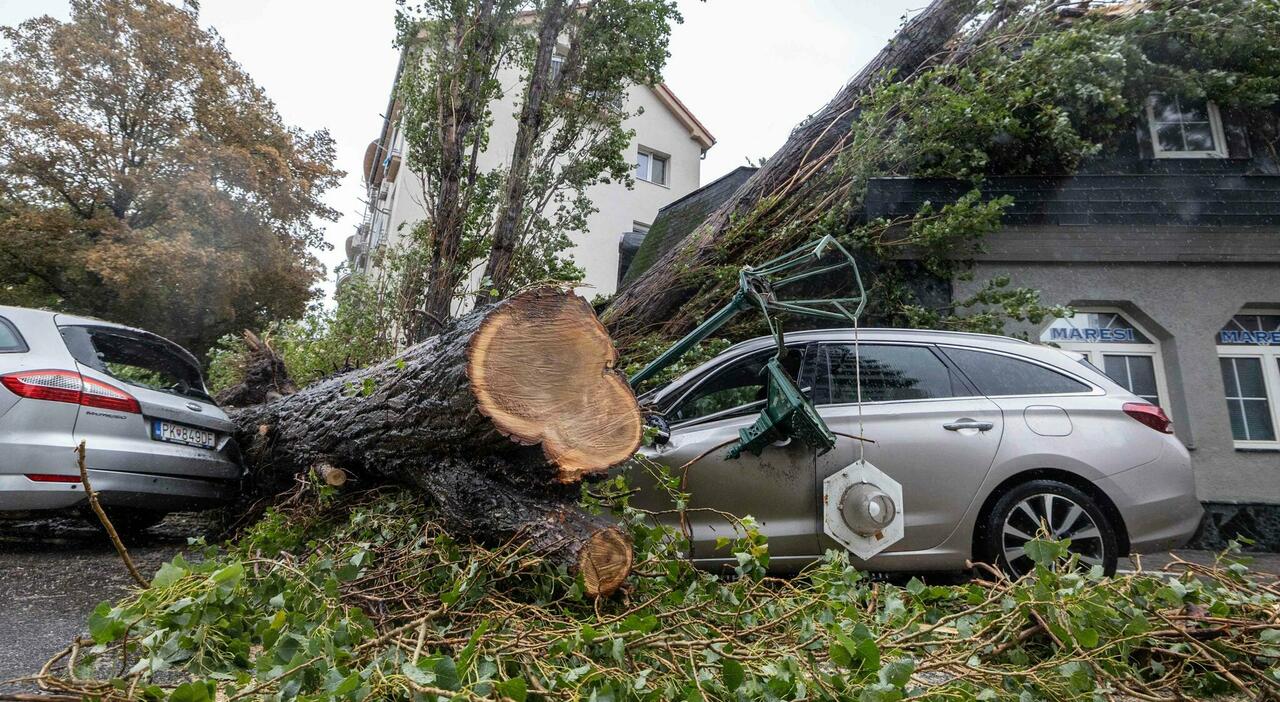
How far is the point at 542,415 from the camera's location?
2.55 metres

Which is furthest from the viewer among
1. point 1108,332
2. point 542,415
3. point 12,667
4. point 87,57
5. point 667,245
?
point 87,57

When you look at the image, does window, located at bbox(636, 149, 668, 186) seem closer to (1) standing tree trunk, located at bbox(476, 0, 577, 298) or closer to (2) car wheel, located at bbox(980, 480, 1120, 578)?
(1) standing tree trunk, located at bbox(476, 0, 577, 298)

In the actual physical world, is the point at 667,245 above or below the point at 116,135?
below

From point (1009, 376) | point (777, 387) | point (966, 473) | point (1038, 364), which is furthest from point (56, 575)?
point (1038, 364)

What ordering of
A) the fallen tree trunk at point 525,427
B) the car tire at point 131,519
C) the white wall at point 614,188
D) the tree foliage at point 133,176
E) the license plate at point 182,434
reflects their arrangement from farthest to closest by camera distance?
the white wall at point 614,188 < the tree foliage at point 133,176 < the car tire at point 131,519 < the license plate at point 182,434 < the fallen tree trunk at point 525,427

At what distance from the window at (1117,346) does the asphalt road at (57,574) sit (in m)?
1.98

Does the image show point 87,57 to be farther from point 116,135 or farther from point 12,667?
point 12,667

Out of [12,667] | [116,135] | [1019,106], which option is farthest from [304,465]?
[116,135]

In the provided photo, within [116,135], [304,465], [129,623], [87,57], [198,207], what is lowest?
[129,623]

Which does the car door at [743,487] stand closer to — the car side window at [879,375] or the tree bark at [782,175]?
the car side window at [879,375]

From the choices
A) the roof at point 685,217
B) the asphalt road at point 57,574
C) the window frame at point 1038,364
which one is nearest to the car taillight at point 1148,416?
the window frame at point 1038,364

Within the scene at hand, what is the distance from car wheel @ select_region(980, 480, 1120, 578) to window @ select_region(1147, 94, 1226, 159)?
680 cm

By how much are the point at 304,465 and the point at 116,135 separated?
61.2ft

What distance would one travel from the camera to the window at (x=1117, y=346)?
7.27 metres
